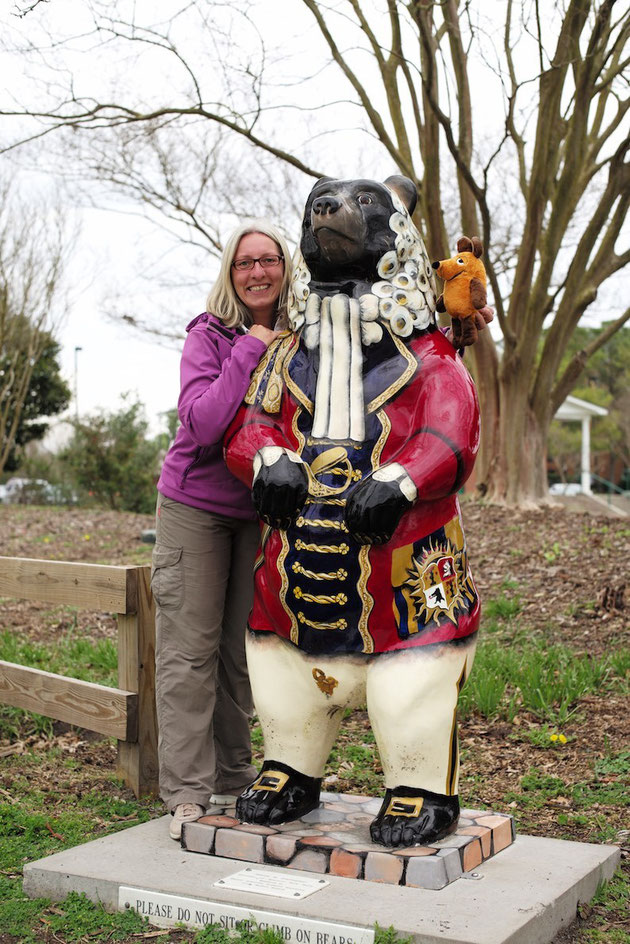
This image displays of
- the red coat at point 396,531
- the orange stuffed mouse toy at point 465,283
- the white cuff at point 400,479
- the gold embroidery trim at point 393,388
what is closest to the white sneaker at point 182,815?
the red coat at point 396,531

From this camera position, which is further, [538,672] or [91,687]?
[538,672]

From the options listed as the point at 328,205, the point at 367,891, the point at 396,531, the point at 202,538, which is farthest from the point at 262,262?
the point at 367,891

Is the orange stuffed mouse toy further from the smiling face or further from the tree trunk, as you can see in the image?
the tree trunk

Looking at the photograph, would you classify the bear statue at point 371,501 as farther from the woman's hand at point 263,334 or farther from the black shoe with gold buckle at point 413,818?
the woman's hand at point 263,334

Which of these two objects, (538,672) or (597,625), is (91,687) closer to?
(538,672)

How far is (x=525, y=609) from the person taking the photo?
6332mm

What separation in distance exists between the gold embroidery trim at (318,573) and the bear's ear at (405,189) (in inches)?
42.9

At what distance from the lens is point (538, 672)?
4824 mm

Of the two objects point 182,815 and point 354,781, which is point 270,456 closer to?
point 182,815

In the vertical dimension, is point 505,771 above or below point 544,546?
below

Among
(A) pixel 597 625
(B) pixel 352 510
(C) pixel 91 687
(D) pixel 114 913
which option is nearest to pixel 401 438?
(B) pixel 352 510

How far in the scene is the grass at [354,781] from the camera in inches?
106

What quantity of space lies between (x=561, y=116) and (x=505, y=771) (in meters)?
6.35

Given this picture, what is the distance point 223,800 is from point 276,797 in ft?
1.80
